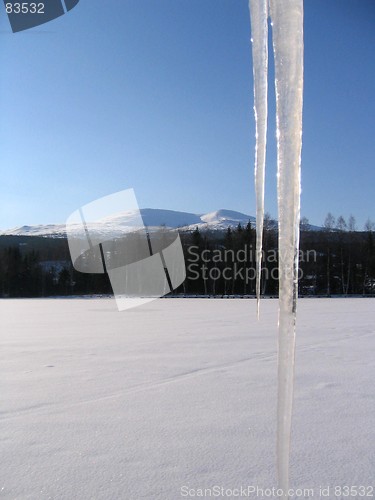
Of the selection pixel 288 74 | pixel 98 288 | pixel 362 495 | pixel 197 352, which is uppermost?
pixel 288 74

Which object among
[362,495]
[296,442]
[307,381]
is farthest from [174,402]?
[362,495]

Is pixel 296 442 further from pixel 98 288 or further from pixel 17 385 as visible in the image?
pixel 98 288

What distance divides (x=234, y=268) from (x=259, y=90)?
36951mm

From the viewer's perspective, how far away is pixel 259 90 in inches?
53.9

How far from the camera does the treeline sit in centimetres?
3747

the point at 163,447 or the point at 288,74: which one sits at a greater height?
the point at 288,74

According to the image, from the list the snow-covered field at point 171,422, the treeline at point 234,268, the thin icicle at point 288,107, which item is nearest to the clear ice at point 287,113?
the thin icicle at point 288,107

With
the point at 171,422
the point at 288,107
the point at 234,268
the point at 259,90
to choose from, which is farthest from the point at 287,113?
the point at 234,268

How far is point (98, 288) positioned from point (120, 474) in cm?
3885

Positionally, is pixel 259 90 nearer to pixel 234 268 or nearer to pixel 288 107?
pixel 288 107

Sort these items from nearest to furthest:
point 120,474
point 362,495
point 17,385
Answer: point 362,495 < point 120,474 < point 17,385

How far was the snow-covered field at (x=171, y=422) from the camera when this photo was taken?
1.97 metres

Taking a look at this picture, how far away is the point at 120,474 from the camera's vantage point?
2018 millimetres

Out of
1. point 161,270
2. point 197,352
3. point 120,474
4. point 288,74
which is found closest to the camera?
point 288,74
